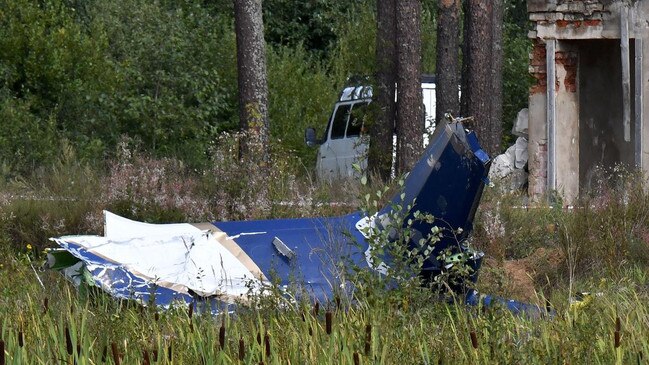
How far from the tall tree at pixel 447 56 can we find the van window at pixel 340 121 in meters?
2.02

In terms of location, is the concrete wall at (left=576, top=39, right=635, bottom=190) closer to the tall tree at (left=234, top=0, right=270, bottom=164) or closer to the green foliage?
the tall tree at (left=234, top=0, right=270, bottom=164)

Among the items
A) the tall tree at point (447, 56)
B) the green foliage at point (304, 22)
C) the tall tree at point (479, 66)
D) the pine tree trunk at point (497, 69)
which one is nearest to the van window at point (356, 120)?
the tall tree at point (447, 56)

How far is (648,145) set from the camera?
15.6m

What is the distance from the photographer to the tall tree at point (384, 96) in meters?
17.9

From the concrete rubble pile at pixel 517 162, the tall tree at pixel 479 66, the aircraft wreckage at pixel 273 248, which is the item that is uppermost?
the tall tree at pixel 479 66

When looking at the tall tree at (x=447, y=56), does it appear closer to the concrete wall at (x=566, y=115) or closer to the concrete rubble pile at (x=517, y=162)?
the concrete rubble pile at (x=517, y=162)

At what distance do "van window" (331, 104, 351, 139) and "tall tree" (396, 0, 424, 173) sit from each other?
8.66 feet

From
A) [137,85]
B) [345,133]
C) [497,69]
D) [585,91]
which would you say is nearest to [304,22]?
[137,85]

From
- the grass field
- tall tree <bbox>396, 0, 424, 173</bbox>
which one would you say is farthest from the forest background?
the grass field

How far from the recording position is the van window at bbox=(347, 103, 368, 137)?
18859mm

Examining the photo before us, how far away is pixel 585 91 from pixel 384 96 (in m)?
3.00

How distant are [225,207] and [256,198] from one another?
0.35 metres

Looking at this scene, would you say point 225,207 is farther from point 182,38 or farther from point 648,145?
point 182,38

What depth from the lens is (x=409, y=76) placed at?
1733cm
